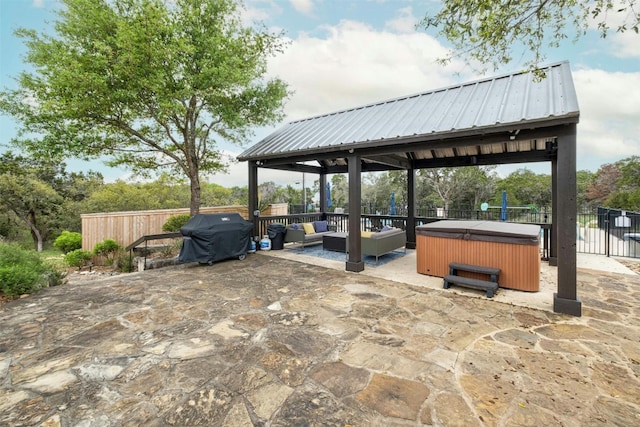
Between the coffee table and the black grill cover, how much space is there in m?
2.21

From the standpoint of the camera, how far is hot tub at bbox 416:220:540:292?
4.58 m

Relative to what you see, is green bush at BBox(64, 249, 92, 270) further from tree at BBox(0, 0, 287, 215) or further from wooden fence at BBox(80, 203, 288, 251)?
tree at BBox(0, 0, 287, 215)

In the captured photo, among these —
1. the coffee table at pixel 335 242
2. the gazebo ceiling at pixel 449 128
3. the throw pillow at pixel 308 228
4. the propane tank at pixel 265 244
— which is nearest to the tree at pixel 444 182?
the gazebo ceiling at pixel 449 128

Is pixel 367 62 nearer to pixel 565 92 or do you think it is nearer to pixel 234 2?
pixel 234 2

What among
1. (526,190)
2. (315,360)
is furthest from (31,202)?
(526,190)

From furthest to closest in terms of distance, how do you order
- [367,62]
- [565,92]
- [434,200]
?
[434,200], [367,62], [565,92]

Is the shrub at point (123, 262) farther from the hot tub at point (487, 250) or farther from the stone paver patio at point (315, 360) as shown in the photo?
the hot tub at point (487, 250)

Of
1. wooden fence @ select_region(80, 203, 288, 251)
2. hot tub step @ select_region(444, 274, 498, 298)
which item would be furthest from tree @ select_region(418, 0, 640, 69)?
wooden fence @ select_region(80, 203, 288, 251)

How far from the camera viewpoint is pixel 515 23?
11.6ft

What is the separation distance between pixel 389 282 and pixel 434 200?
19500mm

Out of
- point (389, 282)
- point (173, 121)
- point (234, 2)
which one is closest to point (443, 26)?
point (389, 282)

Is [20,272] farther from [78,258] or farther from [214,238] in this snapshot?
[78,258]

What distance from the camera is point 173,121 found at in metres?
8.41

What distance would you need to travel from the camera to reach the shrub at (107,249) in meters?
9.03
